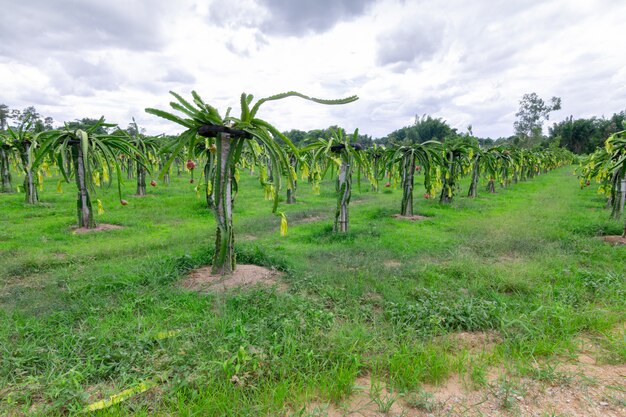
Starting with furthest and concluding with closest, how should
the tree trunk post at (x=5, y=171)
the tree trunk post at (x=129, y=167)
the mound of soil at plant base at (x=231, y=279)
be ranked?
1. the tree trunk post at (x=129, y=167)
2. the tree trunk post at (x=5, y=171)
3. the mound of soil at plant base at (x=231, y=279)

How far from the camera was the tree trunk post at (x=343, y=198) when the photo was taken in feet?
27.8

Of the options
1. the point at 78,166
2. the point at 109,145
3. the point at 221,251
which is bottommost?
the point at 221,251

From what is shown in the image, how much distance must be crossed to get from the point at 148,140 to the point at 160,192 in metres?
2.78

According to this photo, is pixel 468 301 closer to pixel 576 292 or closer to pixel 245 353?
pixel 576 292

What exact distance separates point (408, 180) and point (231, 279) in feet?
24.6

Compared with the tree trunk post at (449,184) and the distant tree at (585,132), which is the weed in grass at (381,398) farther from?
the distant tree at (585,132)

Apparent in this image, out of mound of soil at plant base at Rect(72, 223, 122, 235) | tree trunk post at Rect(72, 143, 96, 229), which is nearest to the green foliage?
mound of soil at plant base at Rect(72, 223, 122, 235)

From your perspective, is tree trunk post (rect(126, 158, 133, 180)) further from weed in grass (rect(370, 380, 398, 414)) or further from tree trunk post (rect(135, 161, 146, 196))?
weed in grass (rect(370, 380, 398, 414))

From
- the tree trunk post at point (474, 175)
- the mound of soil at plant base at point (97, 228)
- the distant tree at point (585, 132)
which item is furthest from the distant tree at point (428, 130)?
the mound of soil at plant base at point (97, 228)

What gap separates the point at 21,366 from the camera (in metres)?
2.88

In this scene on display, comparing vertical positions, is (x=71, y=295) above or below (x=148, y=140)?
below

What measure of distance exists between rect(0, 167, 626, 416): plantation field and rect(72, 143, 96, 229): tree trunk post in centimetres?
119

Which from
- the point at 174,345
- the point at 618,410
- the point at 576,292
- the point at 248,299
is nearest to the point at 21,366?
the point at 174,345

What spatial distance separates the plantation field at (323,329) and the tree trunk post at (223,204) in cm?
69
